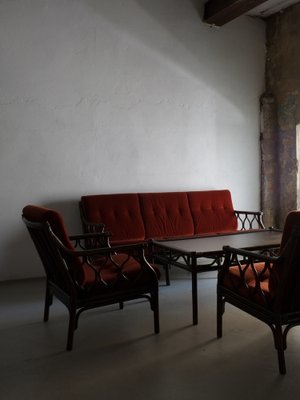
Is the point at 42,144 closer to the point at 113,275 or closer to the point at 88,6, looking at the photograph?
the point at 88,6

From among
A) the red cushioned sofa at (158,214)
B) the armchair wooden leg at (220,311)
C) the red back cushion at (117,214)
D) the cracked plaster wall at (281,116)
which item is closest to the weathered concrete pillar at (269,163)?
the cracked plaster wall at (281,116)

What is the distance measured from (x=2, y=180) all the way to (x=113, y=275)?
6.74 feet

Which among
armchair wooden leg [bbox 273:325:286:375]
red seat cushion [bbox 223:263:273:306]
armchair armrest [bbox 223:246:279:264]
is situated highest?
armchair armrest [bbox 223:246:279:264]

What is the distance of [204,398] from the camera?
1924mm

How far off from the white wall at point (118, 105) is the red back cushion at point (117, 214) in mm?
254

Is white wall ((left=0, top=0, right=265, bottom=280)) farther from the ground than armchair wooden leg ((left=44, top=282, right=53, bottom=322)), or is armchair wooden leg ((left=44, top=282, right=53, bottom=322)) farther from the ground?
white wall ((left=0, top=0, right=265, bottom=280))

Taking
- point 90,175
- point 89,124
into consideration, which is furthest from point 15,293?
point 89,124

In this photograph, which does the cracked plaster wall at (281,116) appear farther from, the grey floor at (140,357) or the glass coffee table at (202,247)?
the grey floor at (140,357)

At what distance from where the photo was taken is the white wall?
4.11 m

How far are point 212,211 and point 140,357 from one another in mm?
2728

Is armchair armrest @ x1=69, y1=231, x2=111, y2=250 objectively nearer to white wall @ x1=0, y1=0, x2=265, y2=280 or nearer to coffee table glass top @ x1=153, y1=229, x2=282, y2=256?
coffee table glass top @ x1=153, y1=229, x2=282, y2=256

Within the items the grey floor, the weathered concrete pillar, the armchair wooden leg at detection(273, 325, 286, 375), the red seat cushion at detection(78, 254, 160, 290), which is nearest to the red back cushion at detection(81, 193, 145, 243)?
the grey floor

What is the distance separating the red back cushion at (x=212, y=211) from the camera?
15.5ft

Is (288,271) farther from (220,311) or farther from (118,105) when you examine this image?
(118,105)
